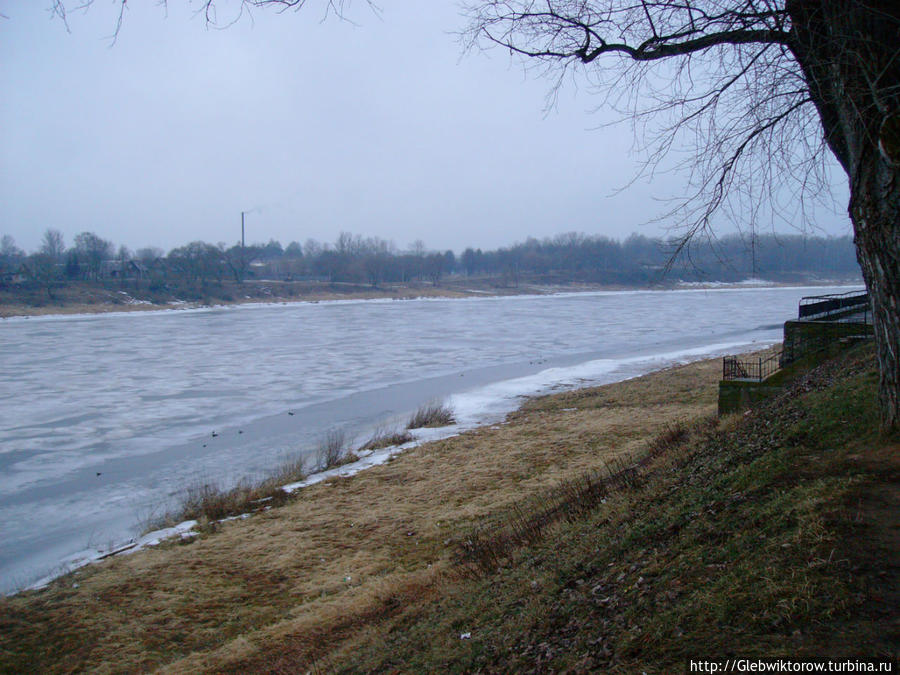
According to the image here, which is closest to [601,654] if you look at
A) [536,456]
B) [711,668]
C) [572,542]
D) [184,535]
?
[711,668]

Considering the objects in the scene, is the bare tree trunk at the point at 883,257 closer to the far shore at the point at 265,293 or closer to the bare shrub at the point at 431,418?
the bare shrub at the point at 431,418

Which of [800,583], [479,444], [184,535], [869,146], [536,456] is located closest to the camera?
[800,583]

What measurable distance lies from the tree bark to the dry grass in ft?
17.0

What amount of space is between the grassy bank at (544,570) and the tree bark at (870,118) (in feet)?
3.07

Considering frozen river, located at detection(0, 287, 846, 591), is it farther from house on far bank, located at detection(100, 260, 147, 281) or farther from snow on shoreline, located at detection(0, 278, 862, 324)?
house on far bank, located at detection(100, 260, 147, 281)

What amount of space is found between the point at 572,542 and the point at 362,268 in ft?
414

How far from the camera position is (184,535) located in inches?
459

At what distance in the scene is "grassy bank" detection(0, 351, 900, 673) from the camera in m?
3.74

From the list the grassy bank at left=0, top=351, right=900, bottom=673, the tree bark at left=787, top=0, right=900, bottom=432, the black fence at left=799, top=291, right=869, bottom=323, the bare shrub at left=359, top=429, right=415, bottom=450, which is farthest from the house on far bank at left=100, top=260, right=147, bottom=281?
the tree bark at left=787, top=0, right=900, bottom=432

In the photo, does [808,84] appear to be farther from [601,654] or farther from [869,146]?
[601,654]

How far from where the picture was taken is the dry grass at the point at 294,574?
7.66m

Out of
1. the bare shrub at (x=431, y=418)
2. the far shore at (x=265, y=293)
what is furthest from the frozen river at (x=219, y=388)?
the far shore at (x=265, y=293)

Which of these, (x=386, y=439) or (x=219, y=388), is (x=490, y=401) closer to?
(x=386, y=439)

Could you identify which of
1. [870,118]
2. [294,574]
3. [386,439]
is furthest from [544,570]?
[386,439]
